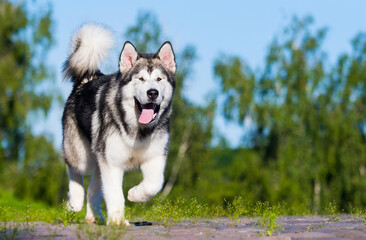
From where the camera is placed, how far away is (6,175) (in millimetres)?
29266

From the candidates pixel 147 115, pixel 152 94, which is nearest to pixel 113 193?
pixel 147 115

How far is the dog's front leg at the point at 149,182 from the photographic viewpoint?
251 inches

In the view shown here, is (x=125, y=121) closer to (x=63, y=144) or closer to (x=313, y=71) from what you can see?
(x=63, y=144)

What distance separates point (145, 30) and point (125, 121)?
25.3m

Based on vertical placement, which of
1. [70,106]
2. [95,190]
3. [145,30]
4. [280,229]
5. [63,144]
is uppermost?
[145,30]

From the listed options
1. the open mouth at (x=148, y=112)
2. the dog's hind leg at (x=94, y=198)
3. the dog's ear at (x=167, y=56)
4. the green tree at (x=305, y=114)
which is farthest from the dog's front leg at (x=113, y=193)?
the green tree at (x=305, y=114)

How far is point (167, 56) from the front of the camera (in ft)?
23.1

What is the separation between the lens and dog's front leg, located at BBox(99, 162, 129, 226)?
6170 mm

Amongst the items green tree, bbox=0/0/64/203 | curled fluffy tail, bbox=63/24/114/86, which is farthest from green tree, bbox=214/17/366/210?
curled fluffy tail, bbox=63/24/114/86

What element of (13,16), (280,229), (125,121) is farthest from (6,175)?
(280,229)

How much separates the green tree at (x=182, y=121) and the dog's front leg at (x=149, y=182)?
23.6 m

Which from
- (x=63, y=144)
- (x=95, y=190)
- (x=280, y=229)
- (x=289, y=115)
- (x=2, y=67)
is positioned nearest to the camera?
(x=280, y=229)

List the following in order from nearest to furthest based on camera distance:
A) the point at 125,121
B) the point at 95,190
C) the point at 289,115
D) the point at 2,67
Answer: the point at 125,121, the point at 95,190, the point at 2,67, the point at 289,115

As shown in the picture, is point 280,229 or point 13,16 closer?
point 280,229
